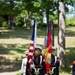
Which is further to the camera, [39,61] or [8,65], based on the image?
[8,65]

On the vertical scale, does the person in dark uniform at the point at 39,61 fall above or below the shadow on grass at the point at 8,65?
above

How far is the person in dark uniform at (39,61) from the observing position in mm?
7516

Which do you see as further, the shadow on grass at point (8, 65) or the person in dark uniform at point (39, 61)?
the shadow on grass at point (8, 65)

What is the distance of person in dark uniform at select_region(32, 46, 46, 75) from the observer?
7.52m

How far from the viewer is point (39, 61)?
305 inches

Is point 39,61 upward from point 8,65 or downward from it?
upward

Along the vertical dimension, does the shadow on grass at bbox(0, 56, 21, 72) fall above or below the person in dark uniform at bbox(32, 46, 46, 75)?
below

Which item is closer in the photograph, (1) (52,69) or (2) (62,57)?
(1) (52,69)

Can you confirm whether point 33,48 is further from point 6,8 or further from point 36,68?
point 6,8

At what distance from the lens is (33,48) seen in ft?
26.3

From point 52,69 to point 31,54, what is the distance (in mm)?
829

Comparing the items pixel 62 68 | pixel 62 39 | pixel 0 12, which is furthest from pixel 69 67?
pixel 0 12

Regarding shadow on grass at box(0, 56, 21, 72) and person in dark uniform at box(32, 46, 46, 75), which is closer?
person in dark uniform at box(32, 46, 46, 75)

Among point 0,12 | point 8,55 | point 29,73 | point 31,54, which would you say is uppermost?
point 0,12
